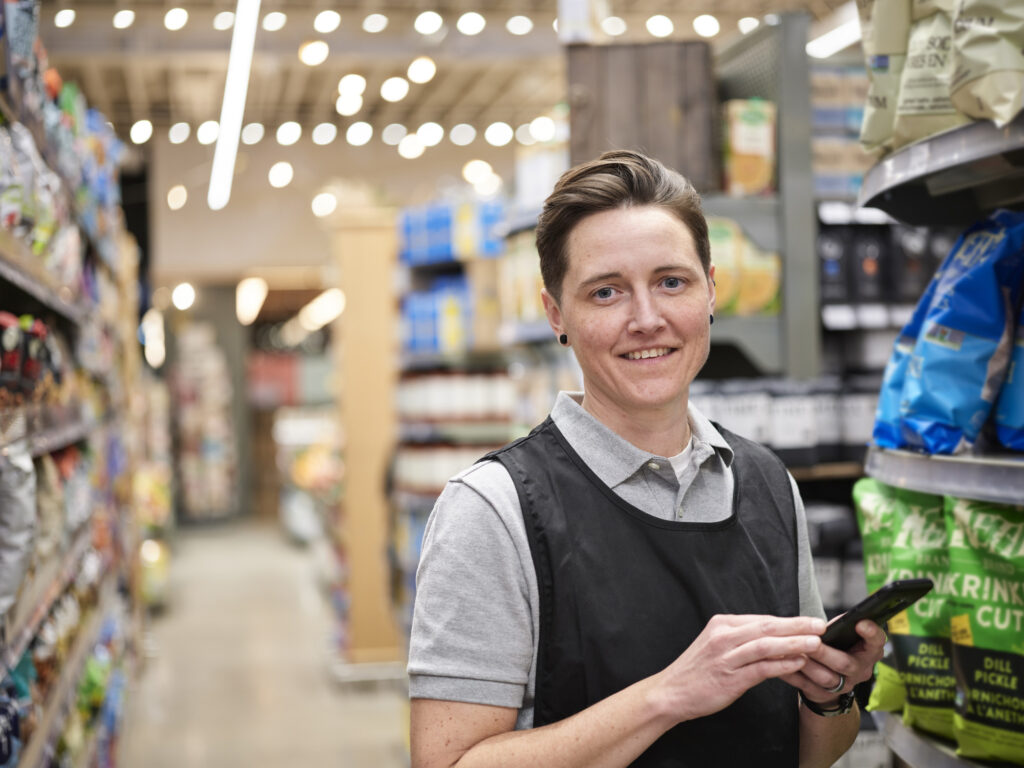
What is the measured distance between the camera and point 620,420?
150cm

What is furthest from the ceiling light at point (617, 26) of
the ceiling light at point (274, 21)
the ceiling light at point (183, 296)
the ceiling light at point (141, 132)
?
the ceiling light at point (183, 296)

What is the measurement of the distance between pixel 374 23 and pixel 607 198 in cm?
978

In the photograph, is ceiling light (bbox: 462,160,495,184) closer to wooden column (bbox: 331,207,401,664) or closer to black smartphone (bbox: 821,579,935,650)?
wooden column (bbox: 331,207,401,664)

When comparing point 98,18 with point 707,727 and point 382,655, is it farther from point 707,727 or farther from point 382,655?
point 707,727

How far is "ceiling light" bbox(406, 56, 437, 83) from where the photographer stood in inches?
442

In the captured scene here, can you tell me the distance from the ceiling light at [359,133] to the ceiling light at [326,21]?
3.60m

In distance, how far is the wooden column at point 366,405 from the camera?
265 inches

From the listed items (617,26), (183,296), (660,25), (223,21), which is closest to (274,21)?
(223,21)

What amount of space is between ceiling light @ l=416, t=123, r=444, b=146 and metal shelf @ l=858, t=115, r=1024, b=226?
12.5 metres

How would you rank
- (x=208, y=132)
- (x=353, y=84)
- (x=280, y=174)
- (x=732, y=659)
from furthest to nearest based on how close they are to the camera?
1. (x=280, y=174)
2. (x=208, y=132)
3. (x=353, y=84)
4. (x=732, y=659)

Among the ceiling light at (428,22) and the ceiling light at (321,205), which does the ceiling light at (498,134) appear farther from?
the ceiling light at (428,22)

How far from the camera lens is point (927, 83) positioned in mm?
1738

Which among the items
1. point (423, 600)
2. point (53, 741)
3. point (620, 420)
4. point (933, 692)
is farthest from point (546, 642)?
point (53, 741)

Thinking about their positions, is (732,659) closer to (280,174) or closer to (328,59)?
(328,59)
